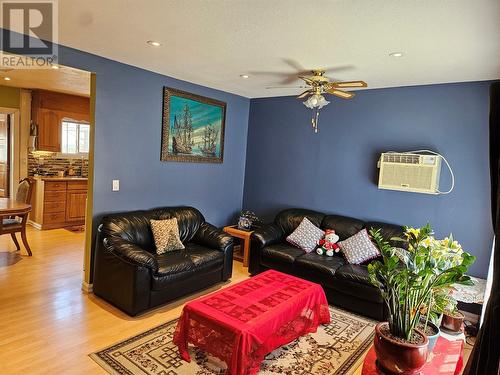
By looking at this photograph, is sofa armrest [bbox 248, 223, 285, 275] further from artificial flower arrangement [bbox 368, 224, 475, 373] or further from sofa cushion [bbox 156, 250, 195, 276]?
artificial flower arrangement [bbox 368, 224, 475, 373]

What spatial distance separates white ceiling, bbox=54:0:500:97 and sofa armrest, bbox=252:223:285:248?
203 centimetres

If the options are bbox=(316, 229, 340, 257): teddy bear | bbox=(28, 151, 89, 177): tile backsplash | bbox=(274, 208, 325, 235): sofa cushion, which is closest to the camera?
bbox=(316, 229, 340, 257): teddy bear

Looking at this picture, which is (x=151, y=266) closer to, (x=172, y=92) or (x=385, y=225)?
(x=172, y=92)

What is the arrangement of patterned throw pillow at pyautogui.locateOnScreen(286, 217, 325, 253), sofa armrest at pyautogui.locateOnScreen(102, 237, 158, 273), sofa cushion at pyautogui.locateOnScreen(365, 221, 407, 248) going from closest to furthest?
sofa armrest at pyautogui.locateOnScreen(102, 237, 158, 273)
sofa cushion at pyautogui.locateOnScreen(365, 221, 407, 248)
patterned throw pillow at pyautogui.locateOnScreen(286, 217, 325, 253)

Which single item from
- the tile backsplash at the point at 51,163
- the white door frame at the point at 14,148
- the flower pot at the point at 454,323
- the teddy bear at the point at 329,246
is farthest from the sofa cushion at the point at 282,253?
the white door frame at the point at 14,148

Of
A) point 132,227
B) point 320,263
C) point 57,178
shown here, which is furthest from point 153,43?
point 57,178

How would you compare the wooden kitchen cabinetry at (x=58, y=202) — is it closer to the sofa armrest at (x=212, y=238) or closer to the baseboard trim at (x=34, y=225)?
the baseboard trim at (x=34, y=225)

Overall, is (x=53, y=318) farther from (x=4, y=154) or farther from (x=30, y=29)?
(x=4, y=154)

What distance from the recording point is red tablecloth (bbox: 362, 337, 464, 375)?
5.68 feet

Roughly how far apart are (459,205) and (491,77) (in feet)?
4.52

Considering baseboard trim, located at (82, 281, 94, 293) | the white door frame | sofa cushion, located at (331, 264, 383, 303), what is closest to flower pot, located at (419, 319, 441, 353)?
sofa cushion, located at (331, 264, 383, 303)

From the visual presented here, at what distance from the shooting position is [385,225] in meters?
4.04

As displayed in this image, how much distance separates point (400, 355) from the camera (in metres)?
1.47

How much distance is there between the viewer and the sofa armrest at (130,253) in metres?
3.03
